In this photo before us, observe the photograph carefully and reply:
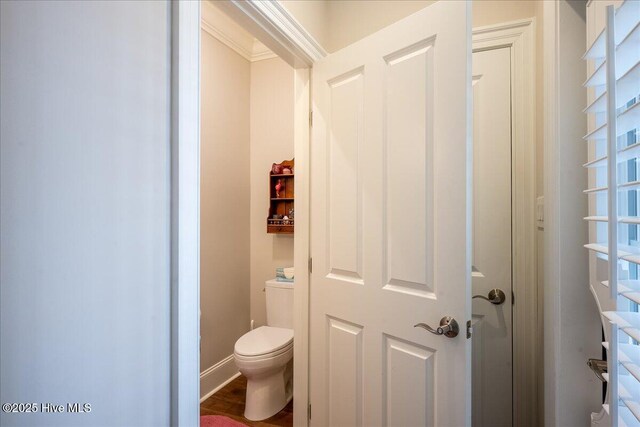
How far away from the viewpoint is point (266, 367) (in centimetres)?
188

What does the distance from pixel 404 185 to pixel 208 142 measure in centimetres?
169

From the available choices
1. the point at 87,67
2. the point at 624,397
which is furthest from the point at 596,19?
the point at 87,67

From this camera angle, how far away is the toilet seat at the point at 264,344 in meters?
1.89

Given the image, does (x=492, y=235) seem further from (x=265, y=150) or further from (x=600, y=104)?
(x=265, y=150)

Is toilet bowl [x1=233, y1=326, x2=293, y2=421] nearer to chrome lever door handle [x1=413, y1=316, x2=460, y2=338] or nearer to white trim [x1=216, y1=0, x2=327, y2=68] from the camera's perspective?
chrome lever door handle [x1=413, y1=316, x2=460, y2=338]

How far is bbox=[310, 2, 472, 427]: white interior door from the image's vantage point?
1.04 metres

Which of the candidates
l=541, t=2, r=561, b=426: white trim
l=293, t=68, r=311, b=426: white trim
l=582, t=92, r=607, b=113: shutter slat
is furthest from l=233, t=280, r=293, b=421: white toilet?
l=582, t=92, r=607, b=113: shutter slat

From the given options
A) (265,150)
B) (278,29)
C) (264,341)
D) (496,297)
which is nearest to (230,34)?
(265,150)

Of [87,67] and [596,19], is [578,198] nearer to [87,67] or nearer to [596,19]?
[596,19]

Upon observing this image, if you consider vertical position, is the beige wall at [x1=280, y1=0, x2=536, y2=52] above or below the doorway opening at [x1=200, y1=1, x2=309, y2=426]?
above

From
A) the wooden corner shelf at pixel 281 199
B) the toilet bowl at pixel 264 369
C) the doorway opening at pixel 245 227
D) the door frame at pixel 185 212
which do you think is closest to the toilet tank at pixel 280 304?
the doorway opening at pixel 245 227

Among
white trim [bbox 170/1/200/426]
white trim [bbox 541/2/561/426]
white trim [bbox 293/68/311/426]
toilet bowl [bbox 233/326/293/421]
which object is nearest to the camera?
white trim [bbox 170/1/200/426]

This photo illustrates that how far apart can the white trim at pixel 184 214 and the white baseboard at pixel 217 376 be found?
1621 mm

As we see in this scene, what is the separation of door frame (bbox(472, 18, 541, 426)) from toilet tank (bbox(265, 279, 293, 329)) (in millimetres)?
1441
